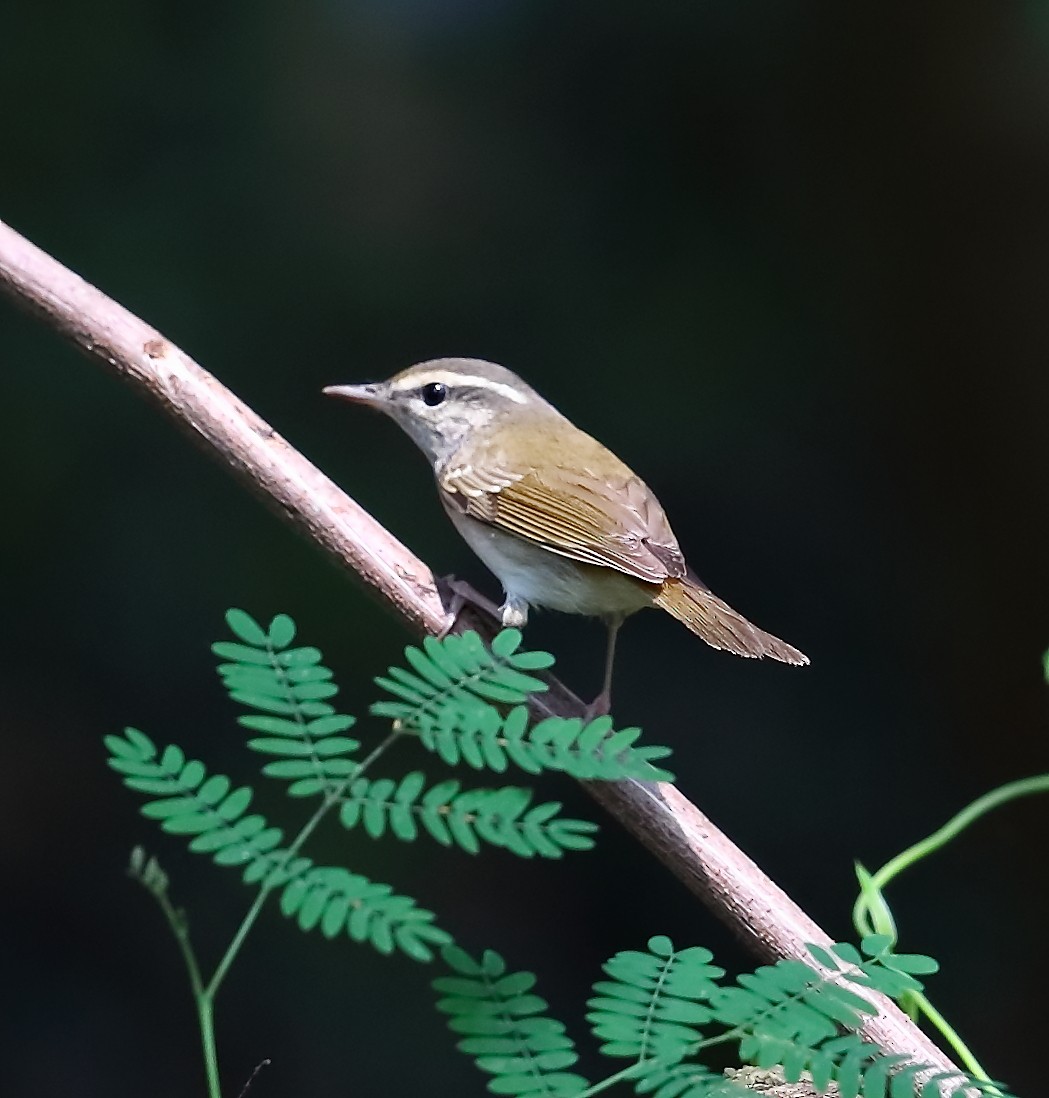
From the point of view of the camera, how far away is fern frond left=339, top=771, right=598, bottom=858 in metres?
1.27

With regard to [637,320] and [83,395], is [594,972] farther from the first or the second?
[83,395]

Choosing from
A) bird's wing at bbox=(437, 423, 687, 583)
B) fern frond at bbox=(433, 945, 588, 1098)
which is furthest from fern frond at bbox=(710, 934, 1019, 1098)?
bird's wing at bbox=(437, 423, 687, 583)

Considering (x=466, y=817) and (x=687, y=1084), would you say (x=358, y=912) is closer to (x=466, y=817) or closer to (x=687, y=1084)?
(x=466, y=817)

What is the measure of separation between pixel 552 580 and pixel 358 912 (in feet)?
4.56

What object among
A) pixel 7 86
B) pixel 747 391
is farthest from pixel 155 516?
pixel 747 391

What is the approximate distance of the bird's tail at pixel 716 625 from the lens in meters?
2.24

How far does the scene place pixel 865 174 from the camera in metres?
4.55

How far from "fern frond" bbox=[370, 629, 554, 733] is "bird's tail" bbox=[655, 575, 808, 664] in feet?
2.57

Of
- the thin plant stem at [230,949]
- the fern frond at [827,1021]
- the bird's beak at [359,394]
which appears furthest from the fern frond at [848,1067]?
the bird's beak at [359,394]

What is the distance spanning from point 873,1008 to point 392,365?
11.2 ft

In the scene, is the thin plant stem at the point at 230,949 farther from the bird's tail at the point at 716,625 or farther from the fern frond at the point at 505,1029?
the bird's tail at the point at 716,625

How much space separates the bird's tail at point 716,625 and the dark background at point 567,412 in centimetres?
175

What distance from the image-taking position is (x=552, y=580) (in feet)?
8.54

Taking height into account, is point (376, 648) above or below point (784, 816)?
above
